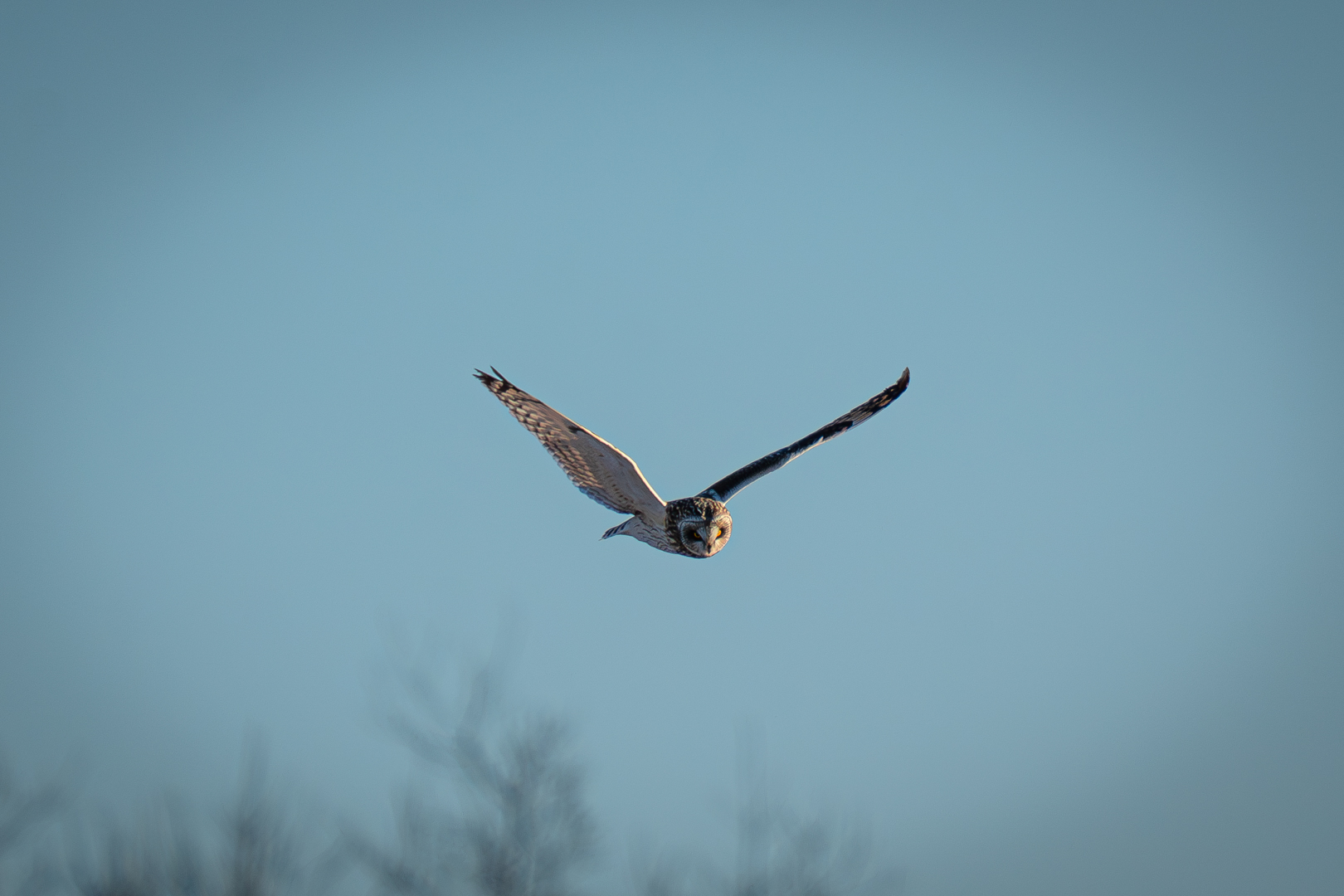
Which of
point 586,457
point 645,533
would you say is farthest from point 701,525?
point 586,457

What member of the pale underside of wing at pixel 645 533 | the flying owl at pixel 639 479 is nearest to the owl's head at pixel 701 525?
the flying owl at pixel 639 479

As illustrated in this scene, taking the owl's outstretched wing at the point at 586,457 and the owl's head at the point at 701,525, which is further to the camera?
the owl's outstretched wing at the point at 586,457

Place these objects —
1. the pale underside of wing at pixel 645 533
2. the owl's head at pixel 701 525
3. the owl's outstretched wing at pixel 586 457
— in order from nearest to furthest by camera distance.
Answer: the owl's head at pixel 701 525
the owl's outstretched wing at pixel 586 457
the pale underside of wing at pixel 645 533

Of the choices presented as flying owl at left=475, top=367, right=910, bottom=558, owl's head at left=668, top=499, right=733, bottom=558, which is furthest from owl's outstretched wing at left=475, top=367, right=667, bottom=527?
owl's head at left=668, top=499, right=733, bottom=558

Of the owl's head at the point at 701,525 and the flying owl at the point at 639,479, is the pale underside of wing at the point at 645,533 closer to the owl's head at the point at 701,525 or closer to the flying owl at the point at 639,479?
the flying owl at the point at 639,479

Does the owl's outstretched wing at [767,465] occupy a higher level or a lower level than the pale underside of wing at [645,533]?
higher

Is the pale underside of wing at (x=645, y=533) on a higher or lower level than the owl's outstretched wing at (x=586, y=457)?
lower

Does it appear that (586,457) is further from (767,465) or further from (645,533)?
(767,465)

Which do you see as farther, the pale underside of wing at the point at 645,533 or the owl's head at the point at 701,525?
the pale underside of wing at the point at 645,533

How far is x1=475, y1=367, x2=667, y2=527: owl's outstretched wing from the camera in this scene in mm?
7238

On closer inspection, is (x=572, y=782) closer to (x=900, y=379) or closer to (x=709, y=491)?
(x=709, y=491)

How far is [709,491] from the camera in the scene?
24.5 feet

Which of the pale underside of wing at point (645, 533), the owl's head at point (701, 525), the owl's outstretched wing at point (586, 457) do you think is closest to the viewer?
the owl's head at point (701, 525)

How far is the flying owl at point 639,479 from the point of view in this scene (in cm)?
710
